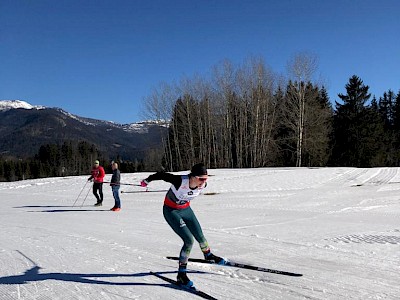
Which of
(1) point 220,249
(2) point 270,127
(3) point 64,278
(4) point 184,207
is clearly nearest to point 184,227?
(4) point 184,207

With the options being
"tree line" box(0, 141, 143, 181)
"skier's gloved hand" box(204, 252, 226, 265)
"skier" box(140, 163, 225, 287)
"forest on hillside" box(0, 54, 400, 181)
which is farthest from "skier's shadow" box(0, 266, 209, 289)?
"tree line" box(0, 141, 143, 181)

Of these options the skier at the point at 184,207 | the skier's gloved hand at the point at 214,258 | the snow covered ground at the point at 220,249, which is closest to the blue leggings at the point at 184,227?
the skier at the point at 184,207

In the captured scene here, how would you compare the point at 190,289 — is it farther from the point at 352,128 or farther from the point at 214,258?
the point at 352,128

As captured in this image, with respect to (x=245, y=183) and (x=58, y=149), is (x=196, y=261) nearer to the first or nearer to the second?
(x=245, y=183)

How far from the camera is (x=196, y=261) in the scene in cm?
691

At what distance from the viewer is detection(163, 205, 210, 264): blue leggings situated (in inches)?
227

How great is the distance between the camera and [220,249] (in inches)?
322

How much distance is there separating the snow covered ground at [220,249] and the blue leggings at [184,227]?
0.53 metres

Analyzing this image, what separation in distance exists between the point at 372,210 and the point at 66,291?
12.6 m

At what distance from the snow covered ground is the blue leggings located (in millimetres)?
531

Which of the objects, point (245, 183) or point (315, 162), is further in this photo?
point (315, 162)

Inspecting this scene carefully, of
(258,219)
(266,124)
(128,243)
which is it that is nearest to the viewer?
(128,243)

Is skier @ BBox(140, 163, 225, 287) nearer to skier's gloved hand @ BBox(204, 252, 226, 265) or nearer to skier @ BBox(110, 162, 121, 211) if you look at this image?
skier's gloved hand @ BBox(204, 252, 226, 265)

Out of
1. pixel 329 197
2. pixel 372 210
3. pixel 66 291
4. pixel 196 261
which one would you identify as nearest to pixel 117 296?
pixel 66 291
